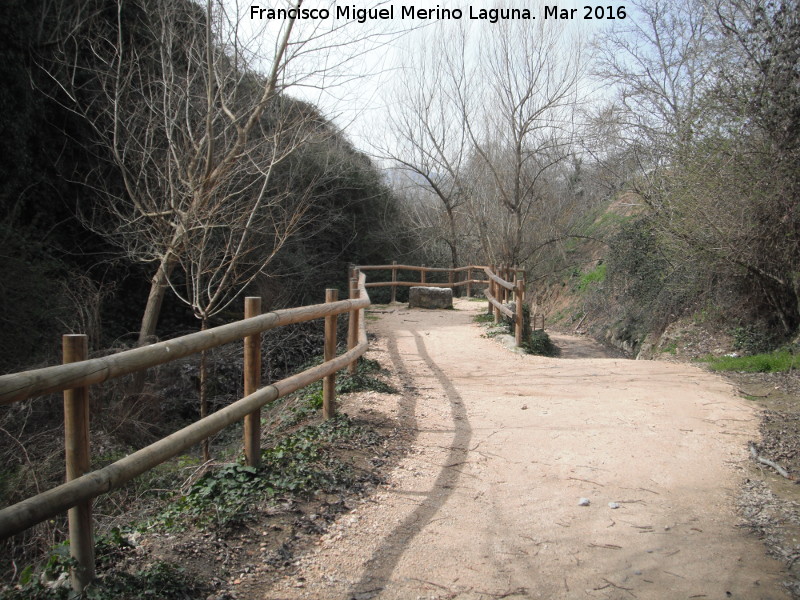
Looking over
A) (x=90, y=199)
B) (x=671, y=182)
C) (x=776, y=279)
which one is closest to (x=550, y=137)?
(x=671, y=182)

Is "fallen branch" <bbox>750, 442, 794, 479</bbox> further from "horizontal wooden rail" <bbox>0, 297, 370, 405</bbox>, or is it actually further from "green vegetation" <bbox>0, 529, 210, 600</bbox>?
"green vegetation" <bbox>0, 529, 210, 600</bbox>

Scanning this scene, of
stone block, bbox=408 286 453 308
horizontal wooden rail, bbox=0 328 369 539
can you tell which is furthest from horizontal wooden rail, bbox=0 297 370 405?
stone block, bbox=408 286 453 308

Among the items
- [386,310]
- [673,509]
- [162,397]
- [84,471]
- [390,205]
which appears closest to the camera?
[84,471]

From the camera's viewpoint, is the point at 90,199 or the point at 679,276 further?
the point at 679,276

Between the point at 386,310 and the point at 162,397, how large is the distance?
773cm

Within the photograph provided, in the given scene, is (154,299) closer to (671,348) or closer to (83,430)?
(83,430)

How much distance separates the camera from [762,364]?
8.90m

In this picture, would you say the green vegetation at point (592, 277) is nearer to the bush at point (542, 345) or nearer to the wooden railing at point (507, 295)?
the bush at point (542, 345)

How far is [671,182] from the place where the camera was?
A: 35.8 feet

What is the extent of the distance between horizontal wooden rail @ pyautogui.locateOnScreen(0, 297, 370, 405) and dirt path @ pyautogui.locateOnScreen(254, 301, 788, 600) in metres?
1.22

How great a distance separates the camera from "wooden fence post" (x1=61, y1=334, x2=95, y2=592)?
2.61 metres

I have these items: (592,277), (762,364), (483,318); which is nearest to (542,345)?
(483,318)

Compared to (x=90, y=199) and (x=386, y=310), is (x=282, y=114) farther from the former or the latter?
(x=386, y=310)

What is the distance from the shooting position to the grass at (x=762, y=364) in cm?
864
